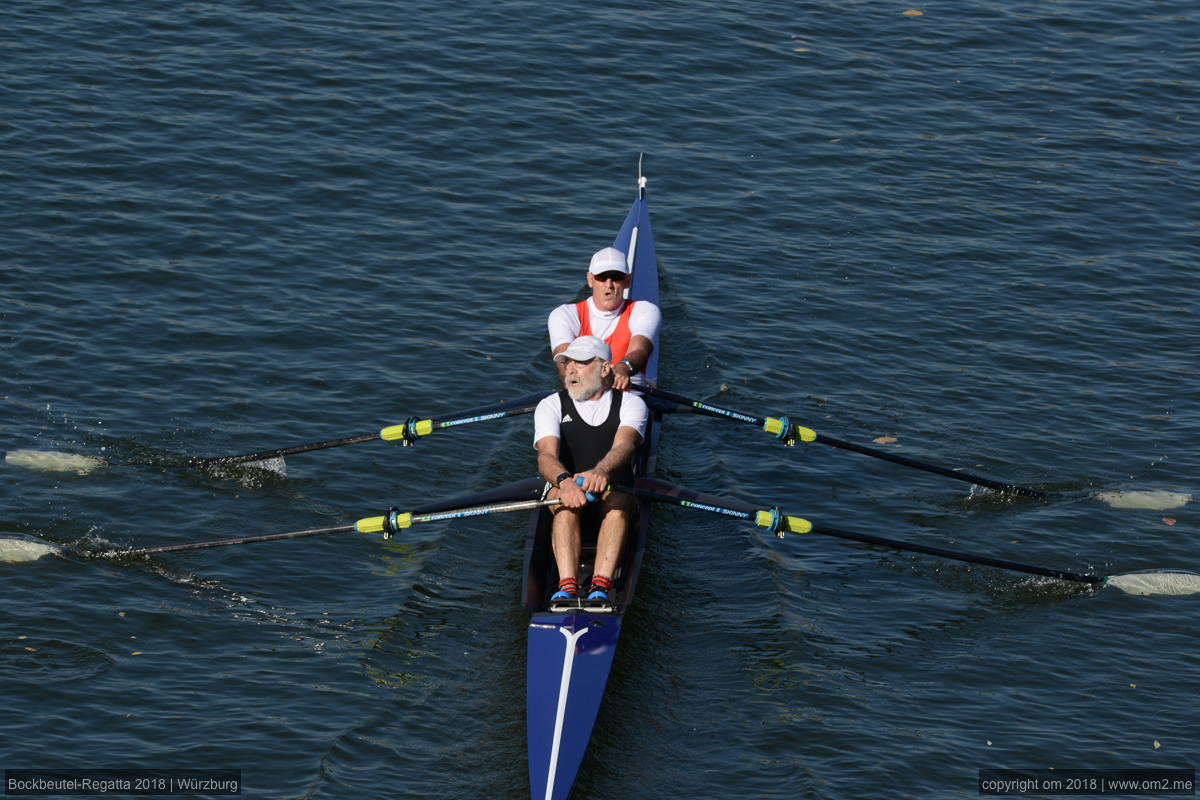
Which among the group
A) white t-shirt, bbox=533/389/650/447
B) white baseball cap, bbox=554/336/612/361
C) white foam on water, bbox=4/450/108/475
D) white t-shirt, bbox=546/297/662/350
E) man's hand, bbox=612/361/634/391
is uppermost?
white baseball cap, bbox=554/336/612/361

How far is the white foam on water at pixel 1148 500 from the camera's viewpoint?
43.1ft

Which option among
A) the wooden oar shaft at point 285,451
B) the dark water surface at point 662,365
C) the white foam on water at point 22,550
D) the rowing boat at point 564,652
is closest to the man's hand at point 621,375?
the rowing boat at point 564,652

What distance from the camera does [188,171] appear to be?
18703 millimetres

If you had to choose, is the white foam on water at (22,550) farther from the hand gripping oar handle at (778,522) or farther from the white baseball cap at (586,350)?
the hand gripping oar handle at (778,522)

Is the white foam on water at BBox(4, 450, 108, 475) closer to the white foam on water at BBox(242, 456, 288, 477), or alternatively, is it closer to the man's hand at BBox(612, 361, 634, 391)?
the white foam on water at BBox(242, 456, 288, 477)

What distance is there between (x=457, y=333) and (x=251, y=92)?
7402 millimetres

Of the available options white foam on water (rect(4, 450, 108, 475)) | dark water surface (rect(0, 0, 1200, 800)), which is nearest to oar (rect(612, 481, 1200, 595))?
dark water surface (rect(0, 0, 1200, 800))

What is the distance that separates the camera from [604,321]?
12.8 m

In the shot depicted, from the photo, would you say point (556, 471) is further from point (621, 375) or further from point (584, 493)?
point (621, 375)

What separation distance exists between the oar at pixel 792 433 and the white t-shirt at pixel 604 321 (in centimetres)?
55

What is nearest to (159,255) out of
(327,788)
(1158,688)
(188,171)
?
(188,171)

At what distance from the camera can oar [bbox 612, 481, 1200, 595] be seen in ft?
36.2

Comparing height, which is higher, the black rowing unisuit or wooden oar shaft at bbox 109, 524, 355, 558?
the black rowing unisuit

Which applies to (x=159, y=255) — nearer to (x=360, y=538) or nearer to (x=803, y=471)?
(x=360, y=538)
